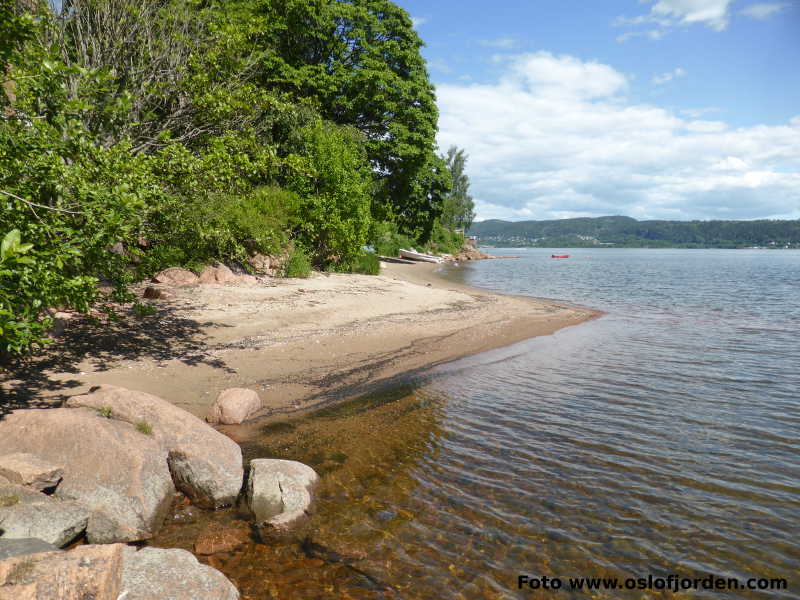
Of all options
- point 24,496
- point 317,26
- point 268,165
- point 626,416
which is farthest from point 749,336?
point 317,26

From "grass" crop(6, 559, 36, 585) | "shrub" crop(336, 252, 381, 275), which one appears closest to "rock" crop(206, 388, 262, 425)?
"grass" crop(6, 559, 36, 585)

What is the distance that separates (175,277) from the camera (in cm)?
1819

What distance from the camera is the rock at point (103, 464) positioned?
5625 millimetres

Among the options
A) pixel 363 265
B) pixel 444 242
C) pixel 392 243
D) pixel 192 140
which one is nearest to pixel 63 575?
pixel 192 140

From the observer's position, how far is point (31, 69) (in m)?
6.89

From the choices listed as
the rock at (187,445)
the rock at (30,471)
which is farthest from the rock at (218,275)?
the rock at (30,471)

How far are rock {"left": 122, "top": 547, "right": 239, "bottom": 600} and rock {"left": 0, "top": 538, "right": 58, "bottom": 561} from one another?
66 centimetres

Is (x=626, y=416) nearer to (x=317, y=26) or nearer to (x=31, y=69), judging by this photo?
(x=31, y=69)

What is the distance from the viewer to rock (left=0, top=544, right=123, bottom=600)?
A: 3646mm

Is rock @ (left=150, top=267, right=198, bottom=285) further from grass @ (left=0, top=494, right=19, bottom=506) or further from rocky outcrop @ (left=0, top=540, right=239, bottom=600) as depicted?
rocky outcrop @ (left=0, top=540, right=239, bottom=600)

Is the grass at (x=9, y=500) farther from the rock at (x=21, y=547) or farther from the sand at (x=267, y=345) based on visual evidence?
the sand at (x=267, y=345)

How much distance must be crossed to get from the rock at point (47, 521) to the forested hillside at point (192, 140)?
166 centimetres

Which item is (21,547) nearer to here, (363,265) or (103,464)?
(103,464)

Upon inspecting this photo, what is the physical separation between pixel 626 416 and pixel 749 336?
41.4 feet
